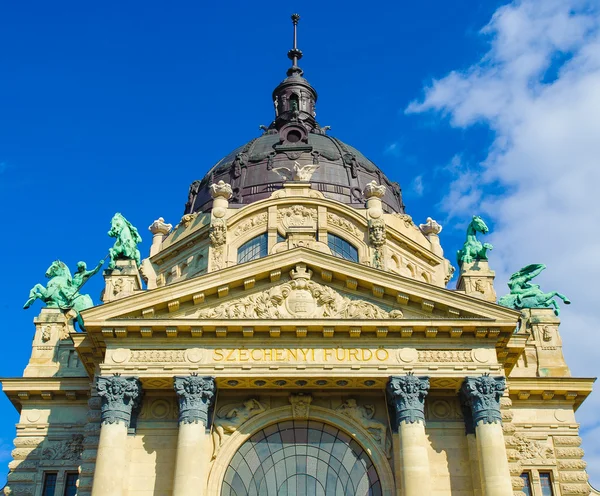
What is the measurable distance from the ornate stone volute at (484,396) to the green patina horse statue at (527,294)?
22.7 ft

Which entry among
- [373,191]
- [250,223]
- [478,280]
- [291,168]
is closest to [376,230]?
[373,191]

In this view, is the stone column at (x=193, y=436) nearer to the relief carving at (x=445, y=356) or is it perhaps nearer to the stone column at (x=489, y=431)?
the relief carving at (x=445, y=356)

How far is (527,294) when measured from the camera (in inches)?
1283

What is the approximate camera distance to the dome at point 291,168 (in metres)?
42.8

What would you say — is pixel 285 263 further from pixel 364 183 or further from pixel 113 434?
pixel 364 183

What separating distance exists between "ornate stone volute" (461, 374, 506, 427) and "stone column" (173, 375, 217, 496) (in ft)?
25.6

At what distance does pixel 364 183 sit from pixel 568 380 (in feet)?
58.5

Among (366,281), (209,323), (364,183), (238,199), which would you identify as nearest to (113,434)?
(209,323)

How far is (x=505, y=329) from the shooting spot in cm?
2600

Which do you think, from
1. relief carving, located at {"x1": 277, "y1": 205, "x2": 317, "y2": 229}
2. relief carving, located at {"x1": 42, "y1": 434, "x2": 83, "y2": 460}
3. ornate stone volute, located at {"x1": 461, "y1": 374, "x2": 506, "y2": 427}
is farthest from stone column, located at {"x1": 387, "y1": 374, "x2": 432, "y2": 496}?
relief carving, located at {"x1": 277, "y1": 205, "x2": 317, "y2": 229}

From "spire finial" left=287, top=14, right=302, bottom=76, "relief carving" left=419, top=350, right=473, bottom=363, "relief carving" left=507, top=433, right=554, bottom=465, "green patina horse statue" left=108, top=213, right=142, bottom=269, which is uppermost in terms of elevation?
"spire finial" left=287, top=14, right=302, bottom=76

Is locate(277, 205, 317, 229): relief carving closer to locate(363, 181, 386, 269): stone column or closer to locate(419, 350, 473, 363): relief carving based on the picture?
locate(363, 181, 386, 269): stone column

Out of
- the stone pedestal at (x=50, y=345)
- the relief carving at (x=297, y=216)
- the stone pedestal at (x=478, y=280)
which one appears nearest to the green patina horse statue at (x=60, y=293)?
the stone pedestal at (x=50, y=345)

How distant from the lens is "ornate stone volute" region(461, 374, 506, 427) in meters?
25.0
